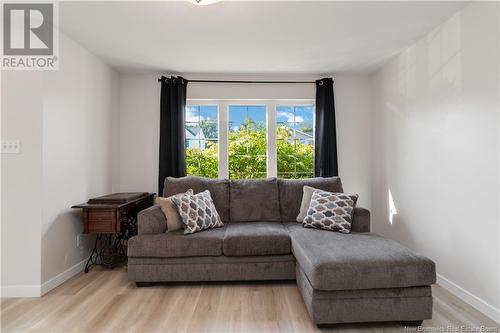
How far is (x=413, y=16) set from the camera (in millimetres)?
2443

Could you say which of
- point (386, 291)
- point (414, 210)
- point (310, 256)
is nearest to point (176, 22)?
point (310, 256)

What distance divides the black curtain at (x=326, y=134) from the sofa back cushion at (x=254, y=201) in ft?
2.71

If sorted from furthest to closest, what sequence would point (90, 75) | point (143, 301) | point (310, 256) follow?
point (90, 75) < point (143, 301) < point (310, 256)

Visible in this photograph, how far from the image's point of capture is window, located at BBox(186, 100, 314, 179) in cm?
398

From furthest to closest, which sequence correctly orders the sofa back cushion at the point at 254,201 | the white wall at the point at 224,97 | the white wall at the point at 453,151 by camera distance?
the white wall at the point at 224,97 < the sofa back cushion at the point at 254,201 < the white wall at the point at 453,151

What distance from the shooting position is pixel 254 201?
3346 mm

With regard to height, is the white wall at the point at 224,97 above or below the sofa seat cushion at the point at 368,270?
above

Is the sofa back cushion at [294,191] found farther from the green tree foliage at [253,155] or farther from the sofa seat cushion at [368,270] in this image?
the sofa seat cushion at [368,270]

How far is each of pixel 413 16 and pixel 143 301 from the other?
337 cm

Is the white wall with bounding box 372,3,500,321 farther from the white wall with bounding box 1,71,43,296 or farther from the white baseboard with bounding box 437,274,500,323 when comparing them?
the white wall with bounding box 1,71,43,296

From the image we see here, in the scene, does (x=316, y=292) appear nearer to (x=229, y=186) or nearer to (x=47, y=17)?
(x=229, y=186)

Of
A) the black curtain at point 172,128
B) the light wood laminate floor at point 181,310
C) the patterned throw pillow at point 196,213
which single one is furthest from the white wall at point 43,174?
the patterned throw pillow at point 196,213

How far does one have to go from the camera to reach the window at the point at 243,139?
13.1 feet

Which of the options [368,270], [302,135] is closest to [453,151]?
[368,270]
